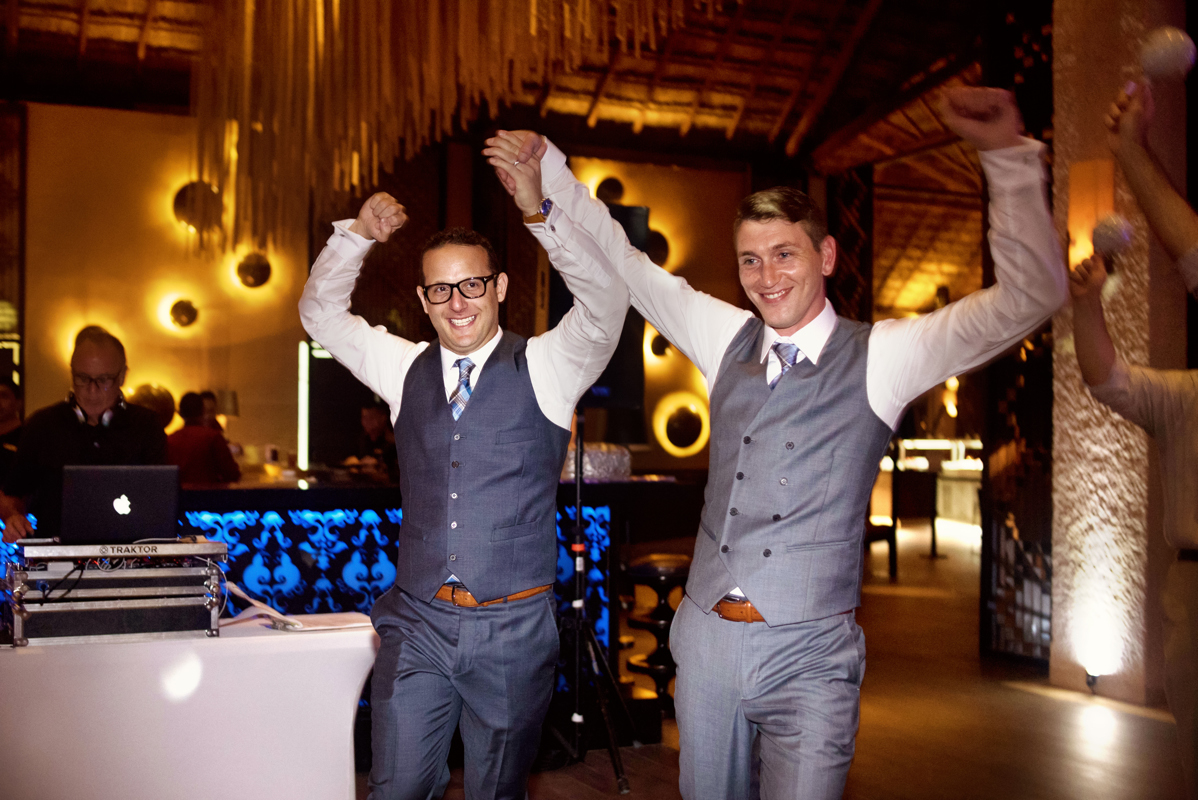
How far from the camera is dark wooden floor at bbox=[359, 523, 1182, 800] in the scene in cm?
336

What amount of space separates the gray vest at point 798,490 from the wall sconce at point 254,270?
26.0ft

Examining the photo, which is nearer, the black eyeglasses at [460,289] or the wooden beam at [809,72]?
the black eyeglasses at [460,289]

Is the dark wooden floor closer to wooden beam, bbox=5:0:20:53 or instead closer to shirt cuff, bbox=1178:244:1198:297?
shirt cuff, bbox=1178:244:1198:297

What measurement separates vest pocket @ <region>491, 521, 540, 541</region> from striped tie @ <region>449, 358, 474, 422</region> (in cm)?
26

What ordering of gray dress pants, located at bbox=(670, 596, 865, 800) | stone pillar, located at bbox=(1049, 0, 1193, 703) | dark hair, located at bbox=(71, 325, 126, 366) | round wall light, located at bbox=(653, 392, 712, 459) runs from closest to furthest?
gray dress pants, located at bbox=(670, 596, 865, 800)
dark hair, located at bbox=(71, 325, 126, 366)
stone pillar, located at bbox=(1049, 0, 1193, 703)
round wall light, located at bbox=(653, 392, 712, 459)

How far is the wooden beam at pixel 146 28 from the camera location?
777 centimetres

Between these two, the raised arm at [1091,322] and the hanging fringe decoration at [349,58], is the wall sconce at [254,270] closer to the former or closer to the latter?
the hanging fringe decoration at [349,58]

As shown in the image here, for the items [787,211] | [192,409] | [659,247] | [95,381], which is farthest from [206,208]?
[659,247]

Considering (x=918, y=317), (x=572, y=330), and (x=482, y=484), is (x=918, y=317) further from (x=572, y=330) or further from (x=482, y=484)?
(x=482, y=484)

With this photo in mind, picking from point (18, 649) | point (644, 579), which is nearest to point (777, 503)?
point (18, 649)

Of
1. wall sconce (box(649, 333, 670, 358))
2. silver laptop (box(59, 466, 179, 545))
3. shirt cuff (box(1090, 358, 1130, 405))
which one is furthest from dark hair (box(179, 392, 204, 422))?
wall sconce (box(649, 333, 670, 358))

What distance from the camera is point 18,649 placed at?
6.84 ft

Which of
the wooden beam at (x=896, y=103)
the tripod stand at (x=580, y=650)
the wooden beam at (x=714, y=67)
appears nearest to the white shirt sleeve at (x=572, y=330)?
the tripod stand at (x=580, y=650)

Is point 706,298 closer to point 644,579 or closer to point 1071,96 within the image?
point 644,579
